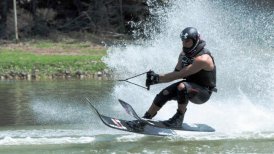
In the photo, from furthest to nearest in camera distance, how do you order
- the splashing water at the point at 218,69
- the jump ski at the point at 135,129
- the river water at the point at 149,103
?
1. the splashing water at the point at 218,69
2. the jump ski at the point at 135,129
3. the river water at the point at 149,103

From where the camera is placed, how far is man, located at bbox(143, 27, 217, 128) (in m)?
9.57

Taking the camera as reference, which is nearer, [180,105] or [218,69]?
[180,105]

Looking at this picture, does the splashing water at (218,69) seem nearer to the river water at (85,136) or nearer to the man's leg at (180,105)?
the river water at (85,136)

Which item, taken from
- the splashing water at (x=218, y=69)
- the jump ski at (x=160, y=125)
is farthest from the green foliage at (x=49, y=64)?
the jump ski at (x=160, y=125)

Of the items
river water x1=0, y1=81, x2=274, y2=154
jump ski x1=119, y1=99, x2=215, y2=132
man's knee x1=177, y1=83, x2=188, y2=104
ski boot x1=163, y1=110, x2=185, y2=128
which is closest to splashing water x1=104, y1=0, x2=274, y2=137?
river water x1=0, y1=81, x2=274, y2=154

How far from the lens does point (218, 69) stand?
16.3 meters

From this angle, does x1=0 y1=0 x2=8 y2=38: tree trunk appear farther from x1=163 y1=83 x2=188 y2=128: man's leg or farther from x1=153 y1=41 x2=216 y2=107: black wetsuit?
x1=163 y1=83 x2=188 y2=128: man's leg

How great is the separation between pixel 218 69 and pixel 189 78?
21.4ft

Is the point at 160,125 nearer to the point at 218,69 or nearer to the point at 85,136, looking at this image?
the point at 85,136

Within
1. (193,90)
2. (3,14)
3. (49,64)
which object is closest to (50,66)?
(49,64)

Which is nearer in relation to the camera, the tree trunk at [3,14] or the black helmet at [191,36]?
the black helmet at [191,36]

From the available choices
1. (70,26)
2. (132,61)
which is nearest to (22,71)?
(132,61)

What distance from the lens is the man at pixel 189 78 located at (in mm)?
9570

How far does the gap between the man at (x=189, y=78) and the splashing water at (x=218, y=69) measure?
1.18 m
